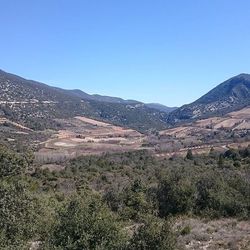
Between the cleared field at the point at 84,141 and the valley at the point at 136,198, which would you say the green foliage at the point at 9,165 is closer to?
the valley at the point at 136,198

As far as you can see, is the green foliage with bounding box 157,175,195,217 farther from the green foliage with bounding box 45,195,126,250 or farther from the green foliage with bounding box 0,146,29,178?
the green foliage with bounding box 45,195,126,250

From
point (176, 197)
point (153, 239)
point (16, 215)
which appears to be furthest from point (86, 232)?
point (176, 197)

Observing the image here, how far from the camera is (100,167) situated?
75438 mm

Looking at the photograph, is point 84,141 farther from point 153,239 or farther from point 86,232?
point 153,239

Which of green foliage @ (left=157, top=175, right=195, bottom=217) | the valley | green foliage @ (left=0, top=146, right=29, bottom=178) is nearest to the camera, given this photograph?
the valley

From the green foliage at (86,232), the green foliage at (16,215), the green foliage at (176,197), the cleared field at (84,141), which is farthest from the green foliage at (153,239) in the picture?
the cleared field at (84,141)

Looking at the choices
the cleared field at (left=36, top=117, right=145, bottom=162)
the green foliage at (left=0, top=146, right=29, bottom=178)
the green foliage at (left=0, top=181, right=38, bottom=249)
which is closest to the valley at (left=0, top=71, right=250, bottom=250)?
the green foliage at (left=0, top=146, right=29, bottom=178)

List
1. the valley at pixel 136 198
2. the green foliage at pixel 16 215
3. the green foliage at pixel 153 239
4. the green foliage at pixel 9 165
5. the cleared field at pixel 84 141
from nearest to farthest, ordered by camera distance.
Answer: the green foliage at pixel 153 239 < the valley at pixel 136 198 < the green foliage at pixel 16 215 < the green foliage at pixel 9 165 < the cleared field at pixel 84 141

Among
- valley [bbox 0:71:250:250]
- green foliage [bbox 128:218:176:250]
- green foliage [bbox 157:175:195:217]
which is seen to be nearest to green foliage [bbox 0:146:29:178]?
valley [bbox 0:71:250:250]

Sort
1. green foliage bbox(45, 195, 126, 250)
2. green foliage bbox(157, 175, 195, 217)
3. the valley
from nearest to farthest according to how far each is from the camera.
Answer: green foliage bbox(45, 195, 126, 250), the valley, green foliage bbox(157, 175, 195, 217)

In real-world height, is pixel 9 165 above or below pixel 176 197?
above

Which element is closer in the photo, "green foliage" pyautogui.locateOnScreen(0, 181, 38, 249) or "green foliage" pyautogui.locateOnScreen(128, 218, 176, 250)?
"green foliage" pyautogui.locateOnScreen(128, 218, 176, 250)

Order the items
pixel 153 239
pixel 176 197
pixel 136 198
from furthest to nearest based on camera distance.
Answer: pixel 136 198
pixel 176 197
pixel 153 239

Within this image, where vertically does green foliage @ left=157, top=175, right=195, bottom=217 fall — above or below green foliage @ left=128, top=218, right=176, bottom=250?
below
